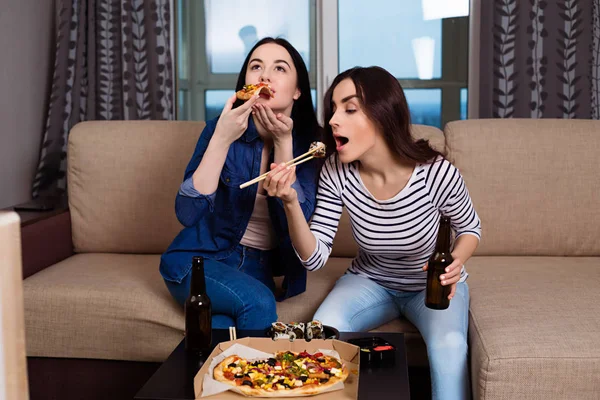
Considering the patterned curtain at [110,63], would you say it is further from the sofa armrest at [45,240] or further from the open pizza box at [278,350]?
the open pizza box at [278,350]

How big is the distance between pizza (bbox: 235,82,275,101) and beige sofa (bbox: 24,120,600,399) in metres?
0.63

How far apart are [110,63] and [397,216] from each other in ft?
7.64

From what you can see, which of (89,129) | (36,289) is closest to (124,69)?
(89,129)

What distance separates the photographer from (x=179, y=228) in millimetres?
2613

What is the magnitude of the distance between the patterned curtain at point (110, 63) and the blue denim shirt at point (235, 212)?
5.65 feet

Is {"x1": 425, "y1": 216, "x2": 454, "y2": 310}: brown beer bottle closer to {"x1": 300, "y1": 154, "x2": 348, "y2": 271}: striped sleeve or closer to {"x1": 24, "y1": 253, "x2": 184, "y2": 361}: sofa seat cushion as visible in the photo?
{"x1": 300, "y1": 154, "x2": 348, "y2": 271}: striped sleeve

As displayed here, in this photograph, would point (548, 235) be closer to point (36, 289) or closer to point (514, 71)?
point (514, 71)

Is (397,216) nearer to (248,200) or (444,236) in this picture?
(444,236)

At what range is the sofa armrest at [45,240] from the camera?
93.7 inches

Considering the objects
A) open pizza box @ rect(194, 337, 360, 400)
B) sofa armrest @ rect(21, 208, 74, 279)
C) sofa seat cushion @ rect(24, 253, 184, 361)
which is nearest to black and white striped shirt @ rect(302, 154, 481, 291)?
open pizza box @ rect(194, 337, 360, 400)

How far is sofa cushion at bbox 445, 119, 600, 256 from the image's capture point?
99.1 inches

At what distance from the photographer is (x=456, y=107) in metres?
3.89

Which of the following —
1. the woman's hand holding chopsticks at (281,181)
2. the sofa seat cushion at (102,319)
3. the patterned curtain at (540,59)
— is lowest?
the sofa seat cushion at (102,319)

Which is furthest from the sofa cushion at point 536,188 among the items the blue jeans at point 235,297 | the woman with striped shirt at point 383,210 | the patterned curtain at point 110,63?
the patterned curtain at point 110,63
